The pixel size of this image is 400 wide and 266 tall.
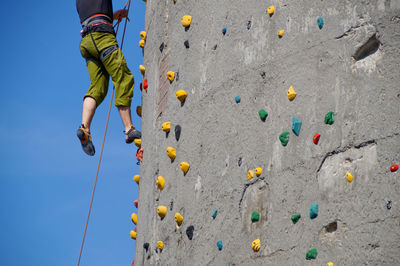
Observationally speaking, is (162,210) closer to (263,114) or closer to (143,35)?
(263,114)

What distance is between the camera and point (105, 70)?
6.79 m

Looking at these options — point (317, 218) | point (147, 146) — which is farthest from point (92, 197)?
point (317, 218)

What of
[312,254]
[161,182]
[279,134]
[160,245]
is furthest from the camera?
[161,182]

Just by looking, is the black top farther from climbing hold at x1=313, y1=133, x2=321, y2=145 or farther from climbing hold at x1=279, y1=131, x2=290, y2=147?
climbing hold at x1=313, y1=133, x2=321, y2=145

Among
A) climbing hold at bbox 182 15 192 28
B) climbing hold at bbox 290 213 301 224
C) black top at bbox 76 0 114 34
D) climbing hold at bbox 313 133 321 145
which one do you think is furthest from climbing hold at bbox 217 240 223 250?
black top at bbox 76 0 114 34

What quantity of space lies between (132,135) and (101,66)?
767 millimetres

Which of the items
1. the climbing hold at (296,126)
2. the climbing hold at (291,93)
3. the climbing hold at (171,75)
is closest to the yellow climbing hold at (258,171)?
the climbing hold at (296,126)

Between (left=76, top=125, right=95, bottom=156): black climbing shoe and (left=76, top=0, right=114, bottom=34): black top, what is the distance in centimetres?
95

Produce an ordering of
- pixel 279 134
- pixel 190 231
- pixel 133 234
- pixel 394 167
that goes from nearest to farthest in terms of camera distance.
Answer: pixel 394 167
pixel 279 134
pixel 190 231
pixel 133 234

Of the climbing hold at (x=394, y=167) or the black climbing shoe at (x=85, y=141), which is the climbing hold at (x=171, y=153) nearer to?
the black climbing shoe at (x=85, y=141)

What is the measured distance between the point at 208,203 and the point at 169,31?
1637 mm

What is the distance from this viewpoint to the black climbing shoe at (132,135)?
6.43 metres

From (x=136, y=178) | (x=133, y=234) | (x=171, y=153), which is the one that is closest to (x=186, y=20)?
(x=171, y=153)

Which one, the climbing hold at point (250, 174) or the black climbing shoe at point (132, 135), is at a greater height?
the black climbing shoe at point (132, 135)
